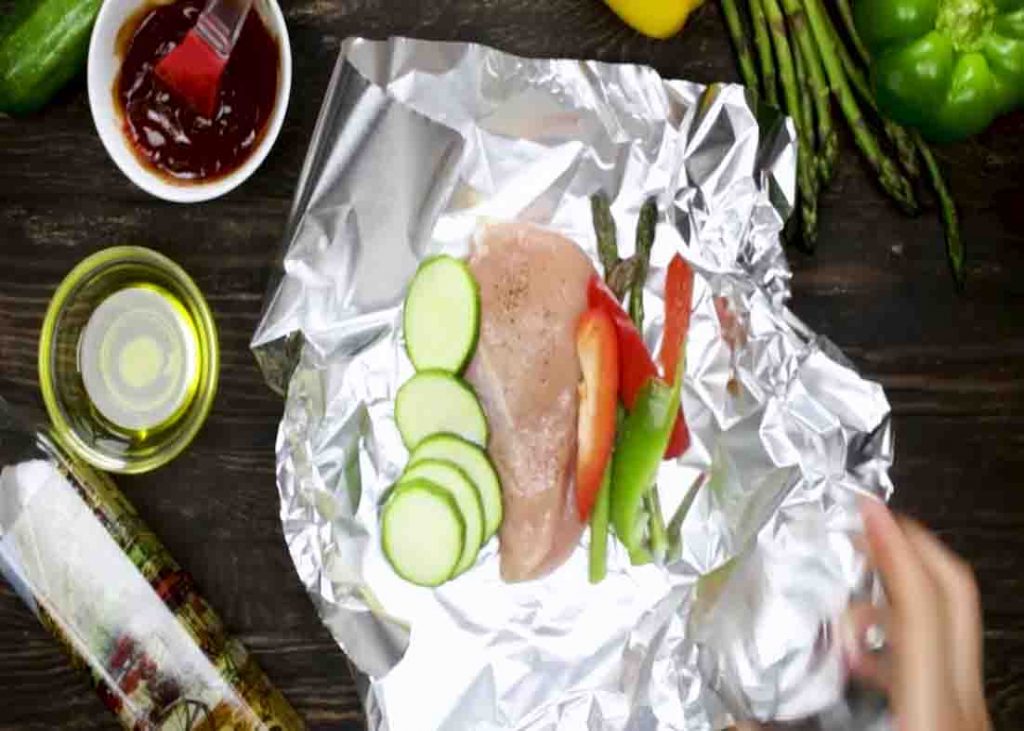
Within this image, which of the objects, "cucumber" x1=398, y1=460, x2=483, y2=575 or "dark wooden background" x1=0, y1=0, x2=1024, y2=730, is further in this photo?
"dark wooden background" x1=0, y1=0, x2=1024, y2=730

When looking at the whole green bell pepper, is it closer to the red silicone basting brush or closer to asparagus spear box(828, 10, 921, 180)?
asparagus spear box(828, 10, 921, 180)

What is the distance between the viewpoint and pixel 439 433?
210 cm

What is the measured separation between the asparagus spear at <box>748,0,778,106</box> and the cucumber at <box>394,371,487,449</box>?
66 centimetres

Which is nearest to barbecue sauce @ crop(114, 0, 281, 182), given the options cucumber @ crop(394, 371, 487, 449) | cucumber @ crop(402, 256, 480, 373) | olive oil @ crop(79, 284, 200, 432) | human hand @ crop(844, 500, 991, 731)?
olive oil @ crop(79, 284, 200, 432)

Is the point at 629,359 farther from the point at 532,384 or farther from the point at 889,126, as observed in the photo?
the point at 889,126

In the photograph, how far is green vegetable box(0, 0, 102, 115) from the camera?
2.04 m

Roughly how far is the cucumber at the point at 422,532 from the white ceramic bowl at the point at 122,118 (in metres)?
0.54

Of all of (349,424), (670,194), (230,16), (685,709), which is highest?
(230,16)

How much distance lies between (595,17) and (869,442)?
2.59ft

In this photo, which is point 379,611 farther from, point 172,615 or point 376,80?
point 376,80

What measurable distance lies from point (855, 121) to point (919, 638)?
79 cm

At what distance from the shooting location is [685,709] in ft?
6.85

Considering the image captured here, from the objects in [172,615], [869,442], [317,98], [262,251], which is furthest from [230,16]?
[869,442]

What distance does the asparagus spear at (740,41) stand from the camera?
212cm
